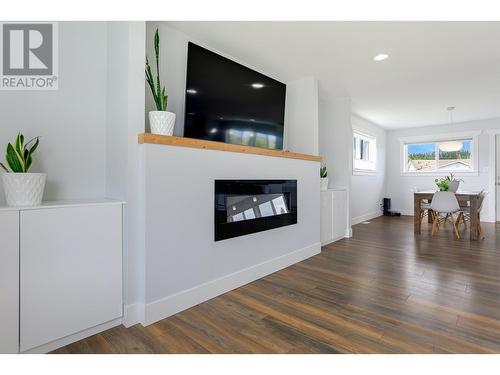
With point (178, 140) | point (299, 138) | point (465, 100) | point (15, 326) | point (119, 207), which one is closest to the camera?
point (15, 326)

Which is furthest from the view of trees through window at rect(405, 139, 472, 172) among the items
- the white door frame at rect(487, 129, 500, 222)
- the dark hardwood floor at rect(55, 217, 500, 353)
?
the dark hardwood floor at rect(55, 217, 500, 353)

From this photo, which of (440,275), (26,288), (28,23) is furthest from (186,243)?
(440,275)

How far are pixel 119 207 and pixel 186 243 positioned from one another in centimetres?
53

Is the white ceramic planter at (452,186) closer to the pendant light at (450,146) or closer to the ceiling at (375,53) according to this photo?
the ceiling at (375,53)

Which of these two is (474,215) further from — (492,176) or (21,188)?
(21,188)

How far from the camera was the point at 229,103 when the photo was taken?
255 cm

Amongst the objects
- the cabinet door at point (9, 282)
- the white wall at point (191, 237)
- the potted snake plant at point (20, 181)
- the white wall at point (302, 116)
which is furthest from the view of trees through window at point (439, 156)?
the cabinet door at point (9, 282)

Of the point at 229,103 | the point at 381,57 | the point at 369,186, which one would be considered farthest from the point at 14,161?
→ the point at 369,186

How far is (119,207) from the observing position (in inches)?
68.4

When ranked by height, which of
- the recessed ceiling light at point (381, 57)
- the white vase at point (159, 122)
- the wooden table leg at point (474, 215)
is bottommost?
the wooden table leg at point (474, 215)

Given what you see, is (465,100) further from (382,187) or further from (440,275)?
(440,275)

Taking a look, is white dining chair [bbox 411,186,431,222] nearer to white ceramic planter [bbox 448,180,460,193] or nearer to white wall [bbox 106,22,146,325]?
white ceramic planter [bbox 448,180,460,193]

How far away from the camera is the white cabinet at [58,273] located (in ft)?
4.49

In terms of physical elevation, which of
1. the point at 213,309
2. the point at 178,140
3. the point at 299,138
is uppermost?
the point at 299,138
